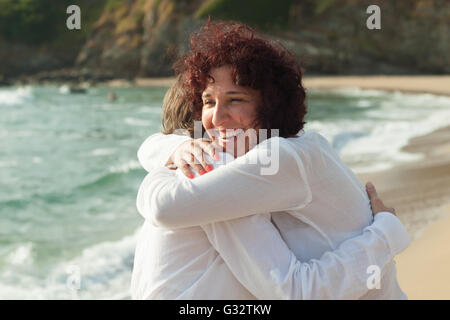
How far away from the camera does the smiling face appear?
1819 millimetres

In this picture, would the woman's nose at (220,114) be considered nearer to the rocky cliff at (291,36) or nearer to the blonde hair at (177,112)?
the blonde hair at (177,112)

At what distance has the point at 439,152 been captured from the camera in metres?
10.4

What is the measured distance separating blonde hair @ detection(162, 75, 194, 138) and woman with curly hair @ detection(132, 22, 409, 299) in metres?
0.34

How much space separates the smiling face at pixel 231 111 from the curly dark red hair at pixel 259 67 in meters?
0.02

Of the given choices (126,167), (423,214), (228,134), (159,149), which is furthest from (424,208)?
(126,167)

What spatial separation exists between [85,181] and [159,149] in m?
8.81

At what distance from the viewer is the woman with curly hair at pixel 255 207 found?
1634 mm

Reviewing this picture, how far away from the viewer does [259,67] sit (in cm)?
175

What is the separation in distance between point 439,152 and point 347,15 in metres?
42.0

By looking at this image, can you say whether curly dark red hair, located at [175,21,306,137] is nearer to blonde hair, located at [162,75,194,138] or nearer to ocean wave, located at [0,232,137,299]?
blonde hair, located at [162,75,194,138]

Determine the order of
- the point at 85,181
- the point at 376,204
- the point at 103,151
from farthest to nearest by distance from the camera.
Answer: the point at 103,151 → the point at 85,181 → the point at 376,204

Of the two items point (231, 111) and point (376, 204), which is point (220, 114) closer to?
point (231, 111)

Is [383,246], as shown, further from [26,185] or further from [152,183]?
[26,185]
